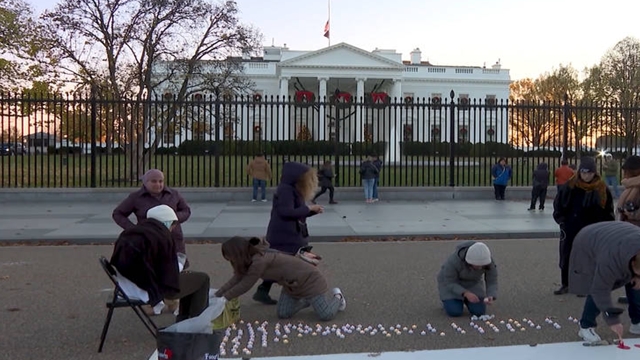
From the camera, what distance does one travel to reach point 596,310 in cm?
496

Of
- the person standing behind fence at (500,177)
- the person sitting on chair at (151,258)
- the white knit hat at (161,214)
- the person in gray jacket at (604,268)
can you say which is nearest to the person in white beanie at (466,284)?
the person in gray jacket at (604,268)

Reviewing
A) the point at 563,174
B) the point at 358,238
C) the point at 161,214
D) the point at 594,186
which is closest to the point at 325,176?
the point at 358,238

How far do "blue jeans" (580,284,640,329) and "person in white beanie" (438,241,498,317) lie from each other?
0.86 m

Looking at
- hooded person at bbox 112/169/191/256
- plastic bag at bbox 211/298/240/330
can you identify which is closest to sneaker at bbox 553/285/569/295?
plastic bag at bbox 211/298/240/330

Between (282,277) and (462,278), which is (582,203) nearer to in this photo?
(462,278)

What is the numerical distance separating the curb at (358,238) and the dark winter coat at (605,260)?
21.7ft

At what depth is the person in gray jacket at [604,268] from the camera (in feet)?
14.9

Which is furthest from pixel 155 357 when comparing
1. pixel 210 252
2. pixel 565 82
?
pixel 565 82

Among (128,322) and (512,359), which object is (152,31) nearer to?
(128,322)

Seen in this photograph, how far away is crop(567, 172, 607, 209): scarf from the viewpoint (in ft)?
22.2

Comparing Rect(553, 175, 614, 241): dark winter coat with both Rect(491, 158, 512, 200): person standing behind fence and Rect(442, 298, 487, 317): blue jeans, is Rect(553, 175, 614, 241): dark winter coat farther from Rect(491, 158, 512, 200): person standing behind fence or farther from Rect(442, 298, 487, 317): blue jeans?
Rect(491, 158, 512, 200): person standing behind fence

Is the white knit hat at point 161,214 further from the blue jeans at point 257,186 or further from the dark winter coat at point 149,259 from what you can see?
the blue jeans at point 257,186

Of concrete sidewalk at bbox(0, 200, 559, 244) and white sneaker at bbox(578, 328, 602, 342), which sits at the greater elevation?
concrete sidewalk at bbox(0, 200, 559, 244)

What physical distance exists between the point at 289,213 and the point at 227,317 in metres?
1.50
